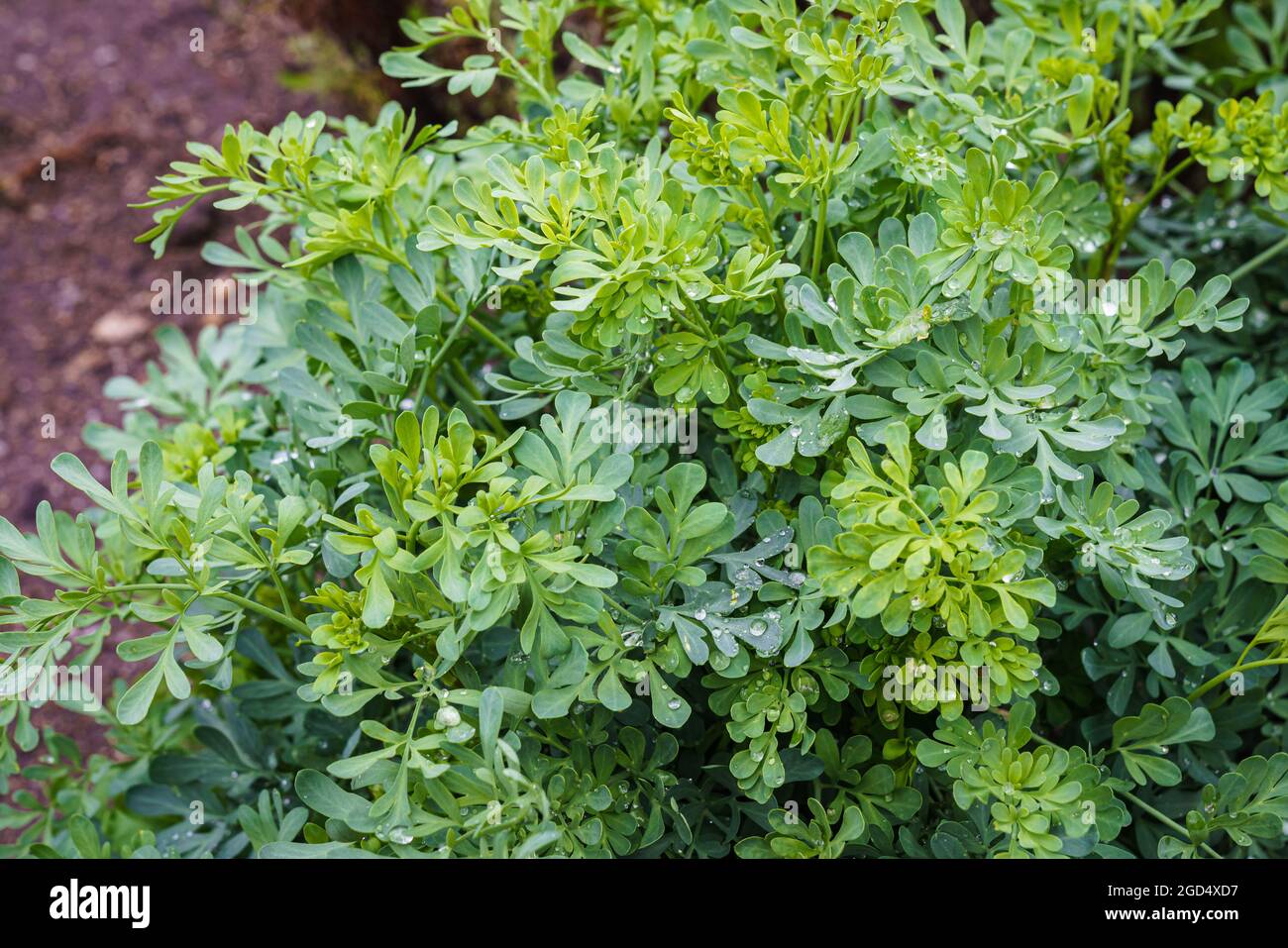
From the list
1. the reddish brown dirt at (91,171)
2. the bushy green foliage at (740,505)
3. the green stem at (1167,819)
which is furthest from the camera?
the reddish brown dirt at (91,171)

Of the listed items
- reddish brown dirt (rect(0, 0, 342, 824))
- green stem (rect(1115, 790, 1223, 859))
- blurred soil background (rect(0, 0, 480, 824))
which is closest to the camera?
green stem (rect(1115, 790, 1223, 859))

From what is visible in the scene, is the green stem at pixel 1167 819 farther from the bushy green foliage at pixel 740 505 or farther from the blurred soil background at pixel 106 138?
the blurred soil background at pixel 106 138

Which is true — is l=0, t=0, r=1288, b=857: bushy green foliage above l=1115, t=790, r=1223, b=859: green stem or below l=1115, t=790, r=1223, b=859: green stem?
above

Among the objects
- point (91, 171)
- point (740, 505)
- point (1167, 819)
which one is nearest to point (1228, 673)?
point (1167, 819)

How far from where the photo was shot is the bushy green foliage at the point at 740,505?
4.39 feet

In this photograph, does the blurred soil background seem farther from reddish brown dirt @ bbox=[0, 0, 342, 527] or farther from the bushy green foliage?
the bushy green foliage

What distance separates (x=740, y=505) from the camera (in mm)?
1480

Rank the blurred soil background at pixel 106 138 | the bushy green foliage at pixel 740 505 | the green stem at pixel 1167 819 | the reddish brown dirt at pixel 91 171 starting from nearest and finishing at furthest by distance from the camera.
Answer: the bushy green foliage at pixel 740 505 → the green stem at pixel 1167 819 → the blurred soil background at pixel 106 138 → the reddish brown dirt at pixel 91 171

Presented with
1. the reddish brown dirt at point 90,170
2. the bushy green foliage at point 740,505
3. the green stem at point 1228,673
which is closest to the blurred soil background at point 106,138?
the reddish brown dirt at point 90,170

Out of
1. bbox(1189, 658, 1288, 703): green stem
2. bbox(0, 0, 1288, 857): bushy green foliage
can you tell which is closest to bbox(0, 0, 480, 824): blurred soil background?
bbox(0, 0, 1288, 857): bushy green foliage

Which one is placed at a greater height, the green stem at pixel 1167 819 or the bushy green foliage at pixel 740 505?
the bushy green foliage at pixel 740 505

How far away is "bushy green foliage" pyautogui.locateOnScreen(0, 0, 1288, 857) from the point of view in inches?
52.7

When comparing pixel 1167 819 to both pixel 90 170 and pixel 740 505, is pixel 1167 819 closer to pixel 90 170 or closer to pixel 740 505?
pixel 740 505
